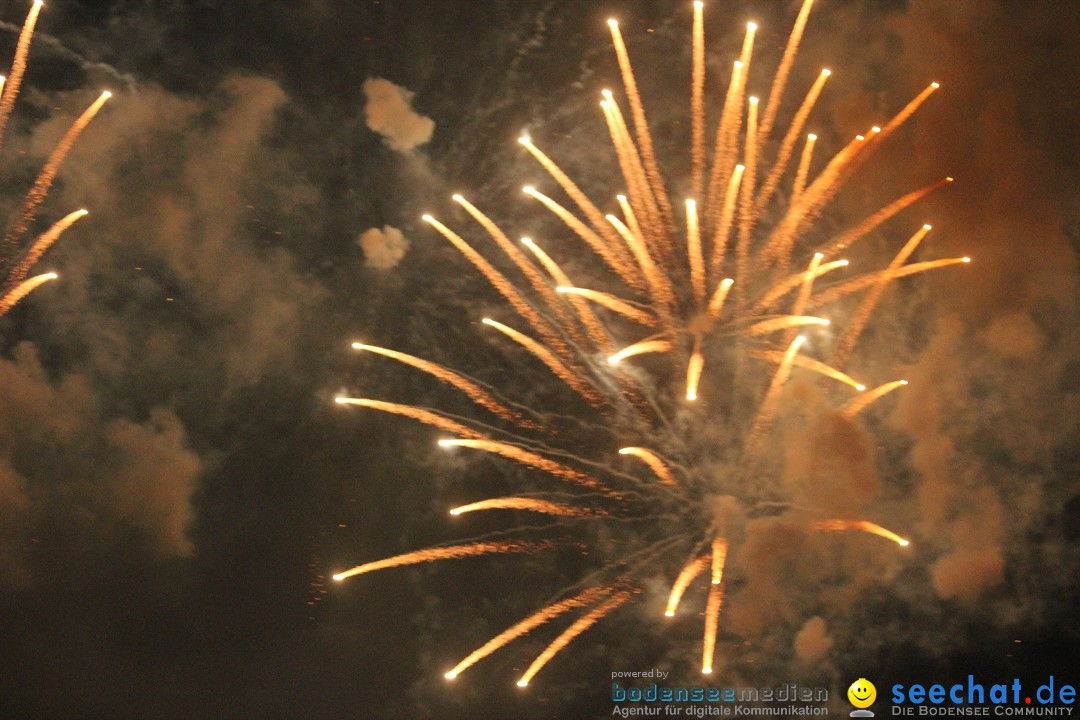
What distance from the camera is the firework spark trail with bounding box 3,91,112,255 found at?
24.9 ft

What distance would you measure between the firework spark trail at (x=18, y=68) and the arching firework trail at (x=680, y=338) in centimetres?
412

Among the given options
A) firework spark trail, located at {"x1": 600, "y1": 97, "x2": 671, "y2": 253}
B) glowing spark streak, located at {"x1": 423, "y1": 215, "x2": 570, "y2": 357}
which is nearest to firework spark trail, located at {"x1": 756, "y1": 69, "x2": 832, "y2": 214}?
firework spark trail, located at {"x1": 600, "y1": 97, "x2": 671, "y2": 253}

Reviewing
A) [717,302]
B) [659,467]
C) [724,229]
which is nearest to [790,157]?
[724,229]

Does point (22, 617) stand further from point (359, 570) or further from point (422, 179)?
point (422, 179)

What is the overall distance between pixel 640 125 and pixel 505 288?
2045 millimetres

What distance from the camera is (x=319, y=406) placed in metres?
7.89

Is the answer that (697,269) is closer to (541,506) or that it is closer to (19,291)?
(541,506)

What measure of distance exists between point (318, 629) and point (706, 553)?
3898 mm

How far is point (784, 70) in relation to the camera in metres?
7.51

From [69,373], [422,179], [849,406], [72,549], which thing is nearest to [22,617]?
[72,549]

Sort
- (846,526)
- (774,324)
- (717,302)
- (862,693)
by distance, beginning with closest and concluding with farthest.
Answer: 1. (717,302)
2. (774,324)
3. (846,526)
4. (862,693)

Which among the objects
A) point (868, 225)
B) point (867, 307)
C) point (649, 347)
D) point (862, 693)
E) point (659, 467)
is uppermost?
point (868, 225)

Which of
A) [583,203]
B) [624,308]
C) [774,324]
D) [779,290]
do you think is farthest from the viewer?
[583,203]

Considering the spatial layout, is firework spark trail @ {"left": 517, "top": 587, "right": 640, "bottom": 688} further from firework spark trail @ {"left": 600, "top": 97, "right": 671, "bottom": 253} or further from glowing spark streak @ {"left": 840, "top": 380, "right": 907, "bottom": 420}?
firework spark trail @ {"left": 600, "top": 97, "right": 671, "bottom": 253}
